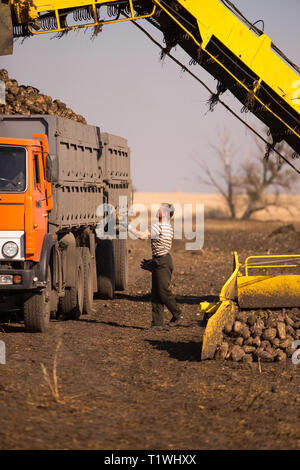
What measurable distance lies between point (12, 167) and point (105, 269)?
5.14 meters

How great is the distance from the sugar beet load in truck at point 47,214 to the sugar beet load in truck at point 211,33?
1722 millimetres

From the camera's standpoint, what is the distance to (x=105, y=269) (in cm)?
1573

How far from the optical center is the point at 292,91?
1307cm

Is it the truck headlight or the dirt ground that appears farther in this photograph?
the truck headlight

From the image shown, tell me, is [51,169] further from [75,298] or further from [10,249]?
[75,298]

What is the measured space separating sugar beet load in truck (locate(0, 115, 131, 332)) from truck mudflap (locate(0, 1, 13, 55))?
3.95 feet

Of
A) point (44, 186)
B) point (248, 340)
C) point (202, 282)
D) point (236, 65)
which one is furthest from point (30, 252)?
point (202, 282)

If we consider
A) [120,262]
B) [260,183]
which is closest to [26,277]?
[120,262]

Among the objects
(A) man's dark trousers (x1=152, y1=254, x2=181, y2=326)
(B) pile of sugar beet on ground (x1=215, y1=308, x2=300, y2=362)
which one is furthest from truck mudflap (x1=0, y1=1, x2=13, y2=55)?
(B) pile of sugar beet on ground (x1=215, y1=308, x2=300, y2=362)

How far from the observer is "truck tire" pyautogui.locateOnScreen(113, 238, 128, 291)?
17053 mm

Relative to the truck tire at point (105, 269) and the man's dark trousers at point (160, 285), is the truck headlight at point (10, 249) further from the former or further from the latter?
the truck tire at point (105, 269)

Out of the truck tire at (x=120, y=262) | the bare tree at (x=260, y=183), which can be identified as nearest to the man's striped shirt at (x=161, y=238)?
the truck tire at (x=120, y=262)

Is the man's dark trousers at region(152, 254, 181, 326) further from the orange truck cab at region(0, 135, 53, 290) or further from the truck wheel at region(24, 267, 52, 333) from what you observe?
the orange truck cab at region(0, 135, 53, 290)

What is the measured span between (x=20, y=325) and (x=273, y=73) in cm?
564
